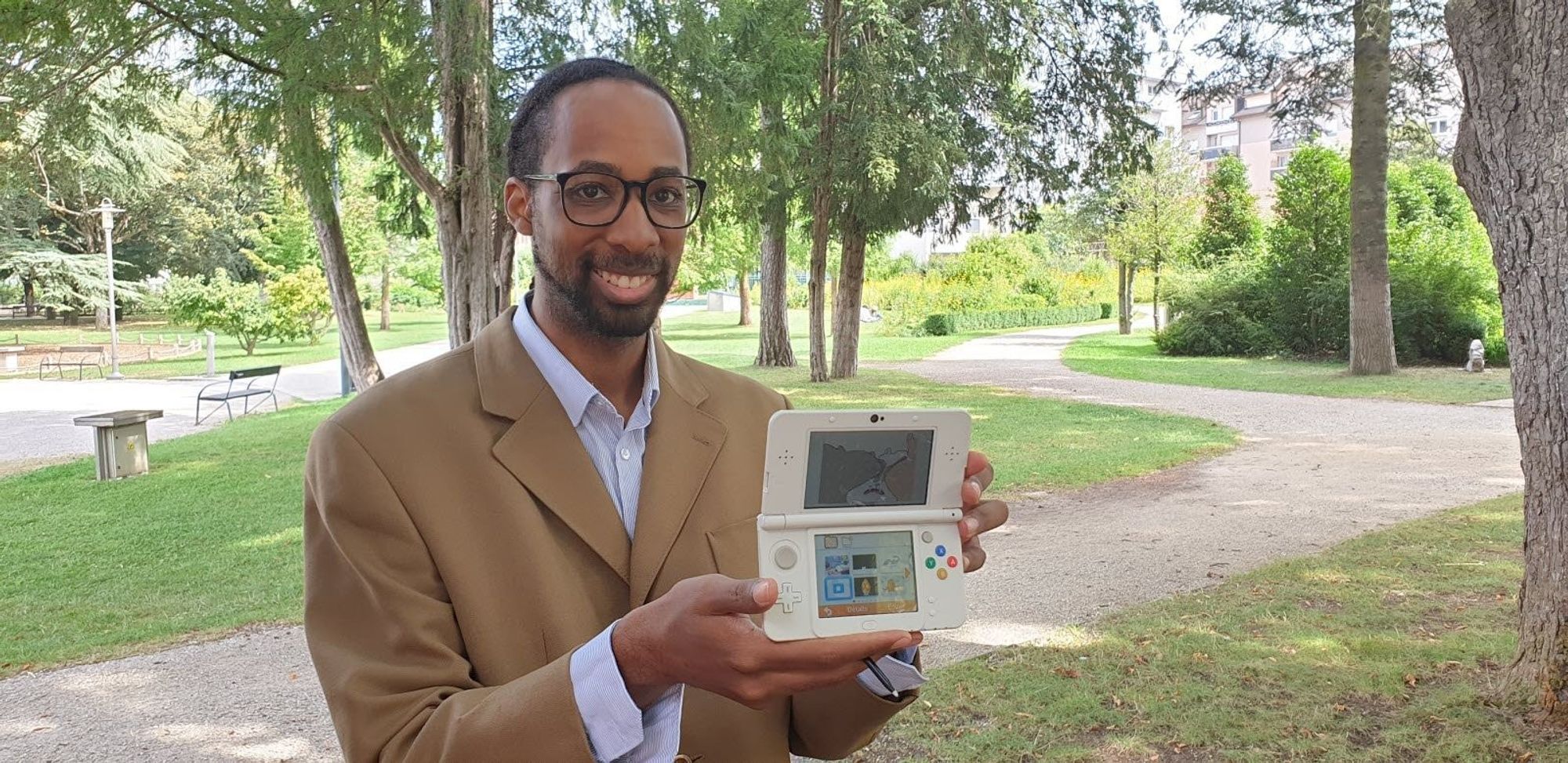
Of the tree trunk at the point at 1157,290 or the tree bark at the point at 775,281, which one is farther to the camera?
the tree trunk at the point at 1157,290

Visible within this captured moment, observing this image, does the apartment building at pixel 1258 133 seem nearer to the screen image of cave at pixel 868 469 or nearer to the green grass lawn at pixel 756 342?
the green grass lawn at pixel 756 342

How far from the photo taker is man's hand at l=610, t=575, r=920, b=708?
147cm

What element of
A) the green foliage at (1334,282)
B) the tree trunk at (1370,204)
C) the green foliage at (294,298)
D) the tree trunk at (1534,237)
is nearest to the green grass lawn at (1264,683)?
the tree trunk at (1534,237)

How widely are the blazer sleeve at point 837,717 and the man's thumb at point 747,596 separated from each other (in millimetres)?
600

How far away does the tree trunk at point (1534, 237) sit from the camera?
4.89 m

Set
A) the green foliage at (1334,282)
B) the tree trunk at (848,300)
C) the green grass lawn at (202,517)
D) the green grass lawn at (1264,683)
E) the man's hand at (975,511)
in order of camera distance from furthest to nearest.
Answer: the green foliage at (1334,282), the tree trunk at (848,300), the green grass lawn at (202,517), the green grass lawn at (1264,683), the man's hand at (975,511)

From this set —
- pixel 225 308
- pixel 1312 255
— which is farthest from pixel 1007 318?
pixel 225 308

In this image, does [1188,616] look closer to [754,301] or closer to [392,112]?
[392,112]

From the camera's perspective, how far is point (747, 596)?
1439 millimetres

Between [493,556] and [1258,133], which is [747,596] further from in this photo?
[1258,133]

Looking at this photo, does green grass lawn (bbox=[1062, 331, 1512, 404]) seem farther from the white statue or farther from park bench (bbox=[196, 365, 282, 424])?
park bench (bbox=[196, 365, 282, 424])

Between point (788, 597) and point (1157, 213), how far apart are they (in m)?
42.9

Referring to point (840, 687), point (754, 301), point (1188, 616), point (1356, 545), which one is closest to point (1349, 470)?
point (1356, 545)

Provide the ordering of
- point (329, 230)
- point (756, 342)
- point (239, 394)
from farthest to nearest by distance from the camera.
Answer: point (756, 342) < point (239, 394) < point (329, 230)
